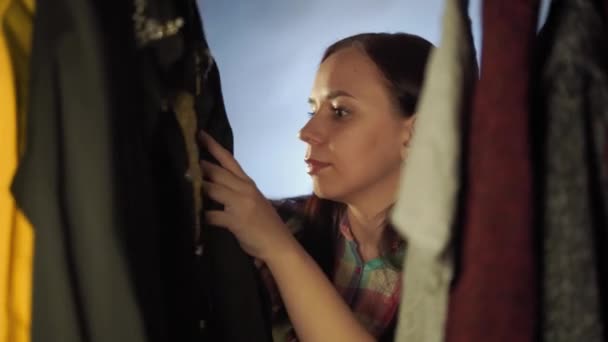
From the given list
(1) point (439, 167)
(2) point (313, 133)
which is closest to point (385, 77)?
(2) point (313, 133)

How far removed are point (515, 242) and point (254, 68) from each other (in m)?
0.90

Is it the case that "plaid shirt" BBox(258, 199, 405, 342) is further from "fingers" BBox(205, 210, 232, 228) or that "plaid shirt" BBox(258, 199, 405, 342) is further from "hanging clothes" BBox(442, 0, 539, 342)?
"hanging clothes" BBox(442, 0, 539, 342)

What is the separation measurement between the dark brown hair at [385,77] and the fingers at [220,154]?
1.24 ft

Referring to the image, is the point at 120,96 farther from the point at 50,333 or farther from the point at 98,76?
the point at 50,333

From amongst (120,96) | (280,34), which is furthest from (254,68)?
(120,96)

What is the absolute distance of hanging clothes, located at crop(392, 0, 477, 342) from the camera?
408 mm

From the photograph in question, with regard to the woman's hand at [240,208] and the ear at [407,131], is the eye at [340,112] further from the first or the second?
the woman's hand at [240,208]

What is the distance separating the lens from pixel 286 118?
1.23 metres

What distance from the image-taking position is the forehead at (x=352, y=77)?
993mm

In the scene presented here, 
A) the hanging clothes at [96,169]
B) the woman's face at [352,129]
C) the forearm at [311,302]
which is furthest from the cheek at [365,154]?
the hanging clothes at [96,169]

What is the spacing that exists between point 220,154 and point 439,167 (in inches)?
14.8

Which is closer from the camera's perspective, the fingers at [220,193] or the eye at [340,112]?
the fingers at [220,193]

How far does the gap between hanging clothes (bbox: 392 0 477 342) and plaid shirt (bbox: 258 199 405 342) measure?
0.51 meters

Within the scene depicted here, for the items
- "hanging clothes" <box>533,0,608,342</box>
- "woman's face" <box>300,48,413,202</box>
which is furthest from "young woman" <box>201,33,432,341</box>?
"hanging clothes" <box>533,0,608,342</box>
